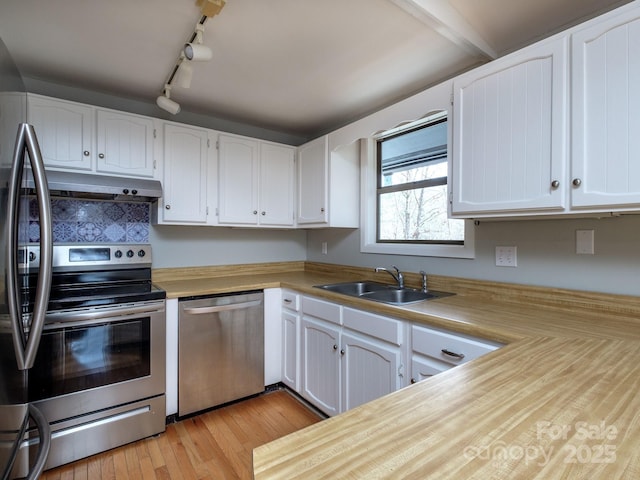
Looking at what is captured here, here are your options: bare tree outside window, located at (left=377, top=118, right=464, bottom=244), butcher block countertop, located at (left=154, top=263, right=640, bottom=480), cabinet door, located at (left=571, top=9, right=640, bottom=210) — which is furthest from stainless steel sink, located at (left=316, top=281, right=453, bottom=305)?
cabinet door, located at (left=571, top=9, right=640, bottom=210)

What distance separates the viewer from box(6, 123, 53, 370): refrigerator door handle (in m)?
1.02

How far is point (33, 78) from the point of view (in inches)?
82.6

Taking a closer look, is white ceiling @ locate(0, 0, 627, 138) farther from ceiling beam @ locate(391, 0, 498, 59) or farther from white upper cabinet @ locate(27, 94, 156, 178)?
white upper cabinet @ locate(27, 94, 156, 178)

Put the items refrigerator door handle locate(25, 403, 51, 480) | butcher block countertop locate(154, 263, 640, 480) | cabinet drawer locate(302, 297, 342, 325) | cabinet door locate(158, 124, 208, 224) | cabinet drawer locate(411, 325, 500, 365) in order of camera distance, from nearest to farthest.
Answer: butcher block countertop locate(154, 263, 640, 480) → refrigerator door handle locate(25, 403, 51, 480) → cabinet drawer locate(411, 325, 500, 365) → cabinet drawer locate(302, 297, 342, 325) → cabinet door locate(158, 124, 208, 224)

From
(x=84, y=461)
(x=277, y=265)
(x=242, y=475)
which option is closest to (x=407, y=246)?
(x=277, y=265)

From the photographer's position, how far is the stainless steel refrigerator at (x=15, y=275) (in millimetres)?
967

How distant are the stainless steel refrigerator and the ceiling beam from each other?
1.53 meters

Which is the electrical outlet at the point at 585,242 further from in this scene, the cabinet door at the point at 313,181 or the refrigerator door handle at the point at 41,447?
the refrigerator door handle at the point at 41,447

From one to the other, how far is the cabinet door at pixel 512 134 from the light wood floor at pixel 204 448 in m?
1.71

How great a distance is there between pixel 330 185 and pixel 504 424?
2.19 m

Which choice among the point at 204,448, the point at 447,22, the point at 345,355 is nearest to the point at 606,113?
the point at 447,22

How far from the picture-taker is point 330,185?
103 inches

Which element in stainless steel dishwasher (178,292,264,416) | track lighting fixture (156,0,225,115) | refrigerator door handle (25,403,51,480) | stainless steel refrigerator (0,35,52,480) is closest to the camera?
stainless steel refrigerator (0,35,52,480)

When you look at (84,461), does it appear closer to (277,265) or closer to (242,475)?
(242,475)
